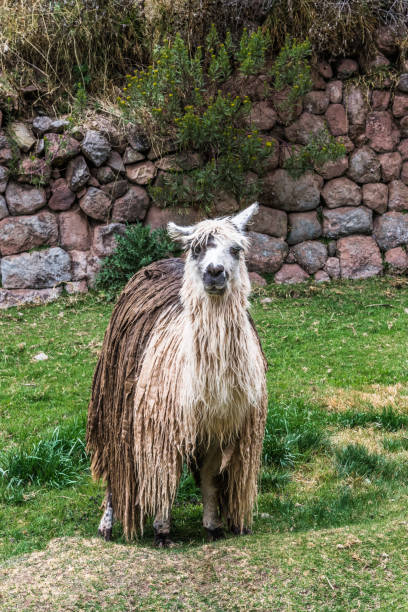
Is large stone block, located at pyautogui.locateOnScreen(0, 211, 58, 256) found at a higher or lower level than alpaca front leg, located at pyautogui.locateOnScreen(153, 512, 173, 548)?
higher

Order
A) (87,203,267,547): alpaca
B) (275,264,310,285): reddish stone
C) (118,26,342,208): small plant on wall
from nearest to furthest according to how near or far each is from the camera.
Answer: (87,203,267,547): alpaca, (118,26,342,208): small plant on wall, (275,264,310,285): reddish stone

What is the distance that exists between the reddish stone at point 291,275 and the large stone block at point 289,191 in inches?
32.9

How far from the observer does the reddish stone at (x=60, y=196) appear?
8758 mm

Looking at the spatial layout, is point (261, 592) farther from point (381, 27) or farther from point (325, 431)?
point (381, 27)

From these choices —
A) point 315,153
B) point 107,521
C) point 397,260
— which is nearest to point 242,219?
point 107,521

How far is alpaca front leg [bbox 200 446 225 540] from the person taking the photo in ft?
11.1

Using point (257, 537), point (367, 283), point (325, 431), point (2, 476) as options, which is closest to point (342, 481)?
point (325, 431)

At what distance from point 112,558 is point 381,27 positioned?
8886mm

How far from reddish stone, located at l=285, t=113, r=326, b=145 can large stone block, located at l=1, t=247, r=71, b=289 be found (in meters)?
3.60

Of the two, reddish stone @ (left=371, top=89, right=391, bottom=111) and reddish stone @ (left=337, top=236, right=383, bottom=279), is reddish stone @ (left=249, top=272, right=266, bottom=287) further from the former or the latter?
reddish stone @ (left=371, top=89, right=391, bottom=111)

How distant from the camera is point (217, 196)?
8.81 meters

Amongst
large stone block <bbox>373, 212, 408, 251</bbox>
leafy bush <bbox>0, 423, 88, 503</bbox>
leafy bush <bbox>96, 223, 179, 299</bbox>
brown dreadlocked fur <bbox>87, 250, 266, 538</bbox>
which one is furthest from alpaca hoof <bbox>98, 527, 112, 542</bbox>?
large stone block <bbox>373, 212, 408, 251</bbox>

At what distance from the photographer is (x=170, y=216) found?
891 cm

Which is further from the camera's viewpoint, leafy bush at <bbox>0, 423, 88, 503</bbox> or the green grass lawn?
leafy bush at <bbox>0, 423, 88, 503</bbox>
